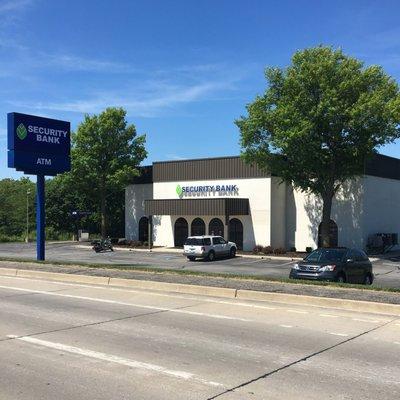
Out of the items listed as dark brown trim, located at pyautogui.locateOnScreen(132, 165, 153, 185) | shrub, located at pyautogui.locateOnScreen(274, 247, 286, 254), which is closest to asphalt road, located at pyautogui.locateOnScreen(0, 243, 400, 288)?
shrub, located at pyautogui.locateOnScreen(274, 247, 286, 254)

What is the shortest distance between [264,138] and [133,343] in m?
28.6

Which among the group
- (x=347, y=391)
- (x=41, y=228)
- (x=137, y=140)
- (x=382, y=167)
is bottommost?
(x=347, y=391)

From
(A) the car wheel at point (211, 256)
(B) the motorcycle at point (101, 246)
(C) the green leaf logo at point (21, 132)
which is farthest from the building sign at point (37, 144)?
(B) the motorcycle at point (101, 246)

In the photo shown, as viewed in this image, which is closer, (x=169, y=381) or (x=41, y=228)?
(x=169, y=381)

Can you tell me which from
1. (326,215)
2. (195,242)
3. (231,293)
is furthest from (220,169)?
(231,293)

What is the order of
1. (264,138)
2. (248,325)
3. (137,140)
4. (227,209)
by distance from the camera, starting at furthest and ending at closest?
(137,140) → (227,209) → (264,138) → (248,325)

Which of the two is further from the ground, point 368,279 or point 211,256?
point 211,256

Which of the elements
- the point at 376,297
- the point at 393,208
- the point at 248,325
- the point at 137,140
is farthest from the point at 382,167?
the point at 248,325

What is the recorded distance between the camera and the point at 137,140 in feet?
169

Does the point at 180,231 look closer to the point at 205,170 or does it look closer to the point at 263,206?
the point at 205,170

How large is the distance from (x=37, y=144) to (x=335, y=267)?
1541 centimetres

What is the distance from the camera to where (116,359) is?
7660 mm

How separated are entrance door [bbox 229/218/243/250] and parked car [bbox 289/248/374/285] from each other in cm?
2247

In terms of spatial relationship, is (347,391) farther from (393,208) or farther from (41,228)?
(393,208)
